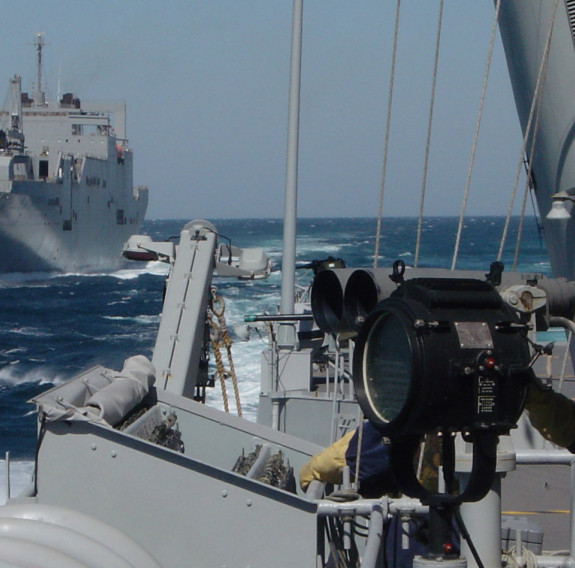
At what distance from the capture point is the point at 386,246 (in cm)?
9606

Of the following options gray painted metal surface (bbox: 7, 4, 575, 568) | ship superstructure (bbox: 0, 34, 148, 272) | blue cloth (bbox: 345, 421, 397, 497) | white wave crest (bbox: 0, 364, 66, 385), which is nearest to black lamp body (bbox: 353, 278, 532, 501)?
gray painted metal surface (bbox: 7, 4, 575, 568)

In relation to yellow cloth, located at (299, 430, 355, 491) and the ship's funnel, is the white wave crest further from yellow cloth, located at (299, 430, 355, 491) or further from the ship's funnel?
the ship's funnel

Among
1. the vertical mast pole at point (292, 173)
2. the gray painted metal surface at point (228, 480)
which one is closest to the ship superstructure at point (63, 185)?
the vertical mast pole at point (292, 173)

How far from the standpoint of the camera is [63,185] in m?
67.2

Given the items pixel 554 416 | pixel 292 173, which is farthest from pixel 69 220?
pixel 554 416

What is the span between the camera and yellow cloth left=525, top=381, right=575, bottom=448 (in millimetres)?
2873

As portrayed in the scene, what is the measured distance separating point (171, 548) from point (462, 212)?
94.0 inches

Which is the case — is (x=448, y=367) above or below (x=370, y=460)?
above

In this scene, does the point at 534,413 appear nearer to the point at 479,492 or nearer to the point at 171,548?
the point at 479,492

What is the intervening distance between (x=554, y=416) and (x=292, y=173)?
976 centimetres

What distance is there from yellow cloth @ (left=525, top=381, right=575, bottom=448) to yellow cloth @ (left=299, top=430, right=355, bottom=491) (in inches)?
35.2

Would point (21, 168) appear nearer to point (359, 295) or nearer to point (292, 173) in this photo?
point (292, 173)

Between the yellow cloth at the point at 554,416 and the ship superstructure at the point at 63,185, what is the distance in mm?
59999

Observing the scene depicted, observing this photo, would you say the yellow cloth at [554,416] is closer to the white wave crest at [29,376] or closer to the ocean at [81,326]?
the ocean at [81,326]
